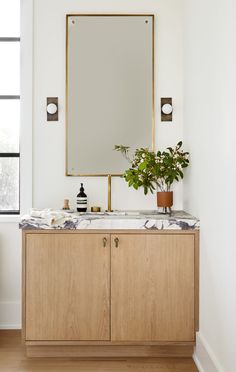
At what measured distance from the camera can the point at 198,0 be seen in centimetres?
301

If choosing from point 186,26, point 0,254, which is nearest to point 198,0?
point 186,26

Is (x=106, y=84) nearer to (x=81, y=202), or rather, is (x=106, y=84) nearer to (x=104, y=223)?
(x=81, y=202)

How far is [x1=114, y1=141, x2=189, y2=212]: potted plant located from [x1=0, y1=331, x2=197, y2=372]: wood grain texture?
102 centimetres

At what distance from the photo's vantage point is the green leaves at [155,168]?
3.27m

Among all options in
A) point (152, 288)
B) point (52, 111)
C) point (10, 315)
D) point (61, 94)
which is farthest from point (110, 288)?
point (61, 94)

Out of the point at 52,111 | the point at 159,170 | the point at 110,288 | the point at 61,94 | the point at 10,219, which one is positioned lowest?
the point at 110,288

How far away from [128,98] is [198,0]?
0.88 m

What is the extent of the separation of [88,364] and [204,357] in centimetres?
71

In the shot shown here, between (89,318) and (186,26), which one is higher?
(186,26)

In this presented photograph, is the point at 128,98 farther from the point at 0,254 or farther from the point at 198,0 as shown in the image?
the point at 0,254

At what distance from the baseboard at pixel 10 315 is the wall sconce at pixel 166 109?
5.77 feet

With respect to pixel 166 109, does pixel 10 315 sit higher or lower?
lower

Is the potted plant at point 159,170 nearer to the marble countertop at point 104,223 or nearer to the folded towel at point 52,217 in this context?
the marble countertop at point 104,223

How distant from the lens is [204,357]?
2789mm
